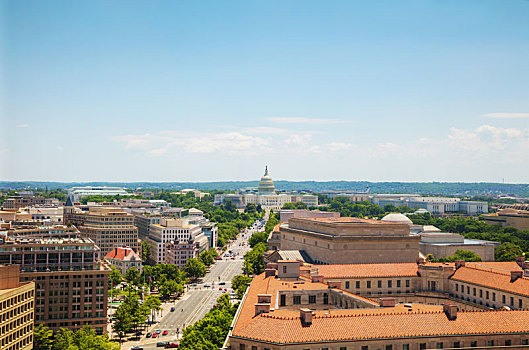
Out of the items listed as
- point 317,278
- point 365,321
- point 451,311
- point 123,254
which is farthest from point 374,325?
point 123,254

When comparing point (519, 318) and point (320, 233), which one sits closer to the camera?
point (519, 318)

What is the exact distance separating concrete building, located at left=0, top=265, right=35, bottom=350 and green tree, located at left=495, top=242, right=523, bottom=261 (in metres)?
109

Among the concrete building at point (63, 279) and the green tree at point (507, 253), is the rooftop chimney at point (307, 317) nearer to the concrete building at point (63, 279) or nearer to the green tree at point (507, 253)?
the concrete building at point (63, 279)

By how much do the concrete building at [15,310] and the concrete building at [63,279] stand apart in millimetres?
6943

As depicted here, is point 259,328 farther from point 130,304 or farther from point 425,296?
point 130,304

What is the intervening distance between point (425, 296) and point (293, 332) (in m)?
46.2

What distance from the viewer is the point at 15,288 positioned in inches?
3420

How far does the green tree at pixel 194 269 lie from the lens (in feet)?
534

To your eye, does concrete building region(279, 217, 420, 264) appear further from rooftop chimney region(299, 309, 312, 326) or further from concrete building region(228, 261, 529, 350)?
rooftop chimney region(299, 309, 312, 326)

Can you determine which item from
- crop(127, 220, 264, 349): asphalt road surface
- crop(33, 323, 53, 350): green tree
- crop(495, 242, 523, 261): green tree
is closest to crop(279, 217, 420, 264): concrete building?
crop(127, 220, 264, 349): asphalt road surface

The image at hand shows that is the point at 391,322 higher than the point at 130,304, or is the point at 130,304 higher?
the point at 391,322

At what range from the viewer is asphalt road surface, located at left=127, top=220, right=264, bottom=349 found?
351 ft

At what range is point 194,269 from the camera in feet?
534

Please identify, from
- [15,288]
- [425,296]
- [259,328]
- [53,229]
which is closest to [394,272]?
[425,296]
